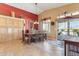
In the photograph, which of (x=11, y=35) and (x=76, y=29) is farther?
(x=11, y=35)

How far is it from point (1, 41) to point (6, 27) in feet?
3.35

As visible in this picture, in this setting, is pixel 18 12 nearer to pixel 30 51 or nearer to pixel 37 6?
pixel 37 6

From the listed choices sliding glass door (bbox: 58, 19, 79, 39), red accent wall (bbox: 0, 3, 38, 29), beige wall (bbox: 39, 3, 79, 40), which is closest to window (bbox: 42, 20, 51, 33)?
beige wall (bbox: 39, 3, 79, 40)

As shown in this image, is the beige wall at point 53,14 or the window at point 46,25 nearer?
the beige wall at point 53,14

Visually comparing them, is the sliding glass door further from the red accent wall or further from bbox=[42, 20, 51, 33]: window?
the red accent wall

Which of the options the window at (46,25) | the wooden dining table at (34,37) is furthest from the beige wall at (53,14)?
the wooden dining table at (34,37)

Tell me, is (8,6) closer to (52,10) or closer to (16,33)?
(16,33)

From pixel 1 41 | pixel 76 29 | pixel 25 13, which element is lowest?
pixel 1 41

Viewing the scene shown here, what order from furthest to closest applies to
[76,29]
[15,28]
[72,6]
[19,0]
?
[15,28] < [72,6] < [76,29] < [19,0]

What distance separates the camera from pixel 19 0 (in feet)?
7.69

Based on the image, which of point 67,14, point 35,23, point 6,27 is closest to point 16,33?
point 6,27

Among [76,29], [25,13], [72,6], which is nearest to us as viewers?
[76,29]

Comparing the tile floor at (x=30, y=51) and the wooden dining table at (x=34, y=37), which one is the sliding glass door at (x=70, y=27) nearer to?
the tile floor at (x=30, y=51)

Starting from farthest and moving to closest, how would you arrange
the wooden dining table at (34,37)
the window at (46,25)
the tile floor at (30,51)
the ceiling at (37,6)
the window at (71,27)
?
the window at (46,25), the wooden dining table at (34,37), the ceiling at (37,6), the window at (71,27), the tile floor at (30,51)
